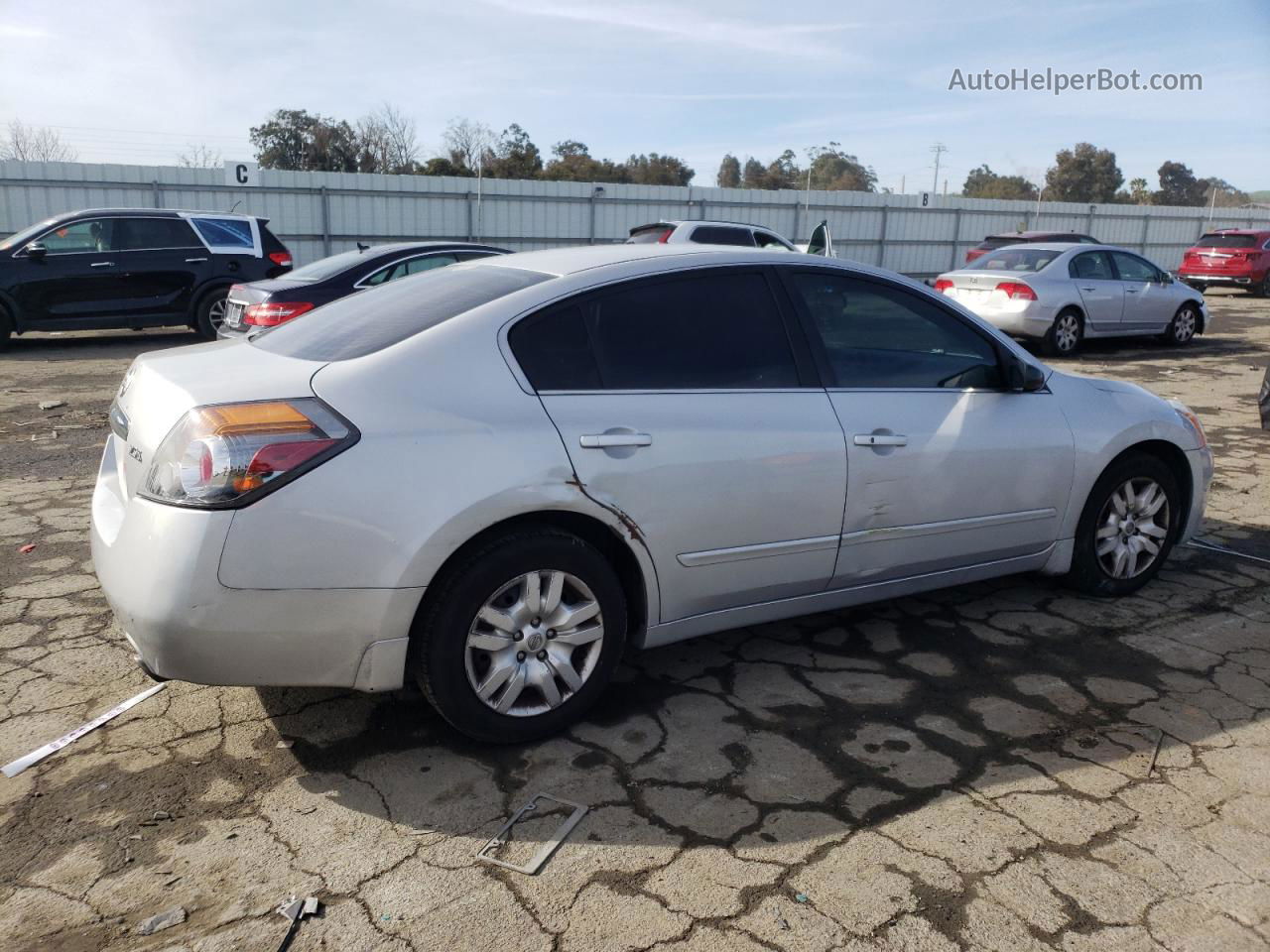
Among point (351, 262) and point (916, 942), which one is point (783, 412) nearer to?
point (916, 942)

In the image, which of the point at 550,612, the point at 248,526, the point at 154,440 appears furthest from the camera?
the point at 550,612

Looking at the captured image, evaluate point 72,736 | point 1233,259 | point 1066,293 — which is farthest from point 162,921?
point 1233,259

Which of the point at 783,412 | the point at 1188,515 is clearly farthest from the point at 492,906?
the point at 1188,515

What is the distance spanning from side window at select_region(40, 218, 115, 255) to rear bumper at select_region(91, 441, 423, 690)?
1105 cm

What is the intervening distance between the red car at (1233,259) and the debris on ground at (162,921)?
26.8 metres

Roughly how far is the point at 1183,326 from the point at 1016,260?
326 centimetres

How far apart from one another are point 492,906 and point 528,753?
734 millimetres

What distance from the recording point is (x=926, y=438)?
12.3 ft

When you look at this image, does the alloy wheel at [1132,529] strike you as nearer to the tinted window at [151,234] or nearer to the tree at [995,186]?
the tinted window at [151,234]

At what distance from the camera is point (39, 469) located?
6.59m

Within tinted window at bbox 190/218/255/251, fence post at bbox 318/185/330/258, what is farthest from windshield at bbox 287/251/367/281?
fence post at bbox 318/185/330/258

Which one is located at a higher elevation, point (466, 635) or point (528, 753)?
point (466, 635)

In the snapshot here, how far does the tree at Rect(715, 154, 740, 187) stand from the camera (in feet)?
264

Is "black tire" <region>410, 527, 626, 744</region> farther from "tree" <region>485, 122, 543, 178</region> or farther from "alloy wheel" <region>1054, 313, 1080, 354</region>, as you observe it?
"tree" <region>485, 122, 543, 178</region>
